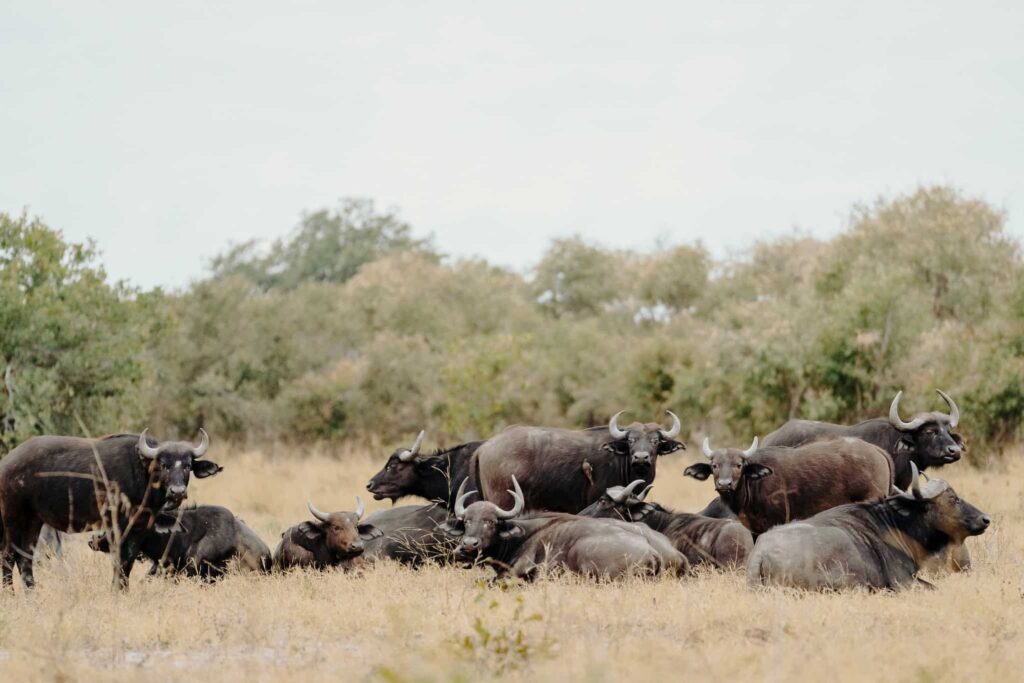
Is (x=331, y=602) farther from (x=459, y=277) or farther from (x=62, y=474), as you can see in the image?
(x=459, y=277)

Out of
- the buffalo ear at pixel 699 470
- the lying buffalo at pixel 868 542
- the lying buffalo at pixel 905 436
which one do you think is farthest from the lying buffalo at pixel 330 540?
the lying buffalo at pixel 905 436

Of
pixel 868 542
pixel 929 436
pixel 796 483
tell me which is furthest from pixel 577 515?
pixel 929 436

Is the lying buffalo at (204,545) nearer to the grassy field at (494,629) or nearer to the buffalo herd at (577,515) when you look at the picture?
the buffalo herd at (577,515)

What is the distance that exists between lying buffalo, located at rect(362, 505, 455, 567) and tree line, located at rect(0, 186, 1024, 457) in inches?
158

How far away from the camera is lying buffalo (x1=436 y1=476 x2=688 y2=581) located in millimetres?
11086

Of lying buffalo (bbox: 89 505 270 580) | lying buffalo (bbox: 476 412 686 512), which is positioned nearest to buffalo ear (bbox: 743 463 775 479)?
lying buffalo (bbox: 476 412 686 512)

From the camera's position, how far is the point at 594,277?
56.7 meters

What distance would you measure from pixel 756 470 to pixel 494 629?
5080mm

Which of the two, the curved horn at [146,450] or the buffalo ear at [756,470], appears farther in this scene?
the buffalo ear at [756,470]

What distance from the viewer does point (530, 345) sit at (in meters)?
40.9

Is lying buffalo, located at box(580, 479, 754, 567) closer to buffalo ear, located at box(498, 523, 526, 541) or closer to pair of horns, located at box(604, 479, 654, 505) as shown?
pair of horns, located at box(604, 479, 654, 505)

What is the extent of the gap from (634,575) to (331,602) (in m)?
2.50

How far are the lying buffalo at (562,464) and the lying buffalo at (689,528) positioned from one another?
1106 mm

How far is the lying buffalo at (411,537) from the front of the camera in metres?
13.3
